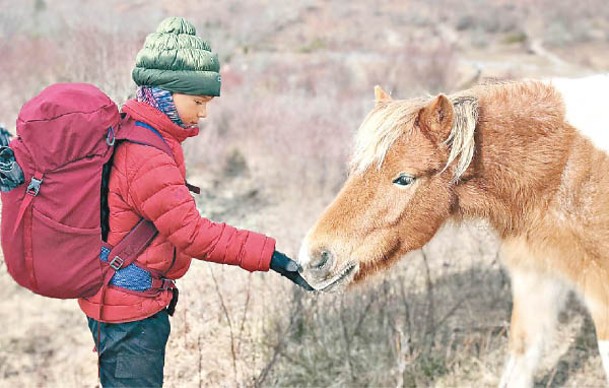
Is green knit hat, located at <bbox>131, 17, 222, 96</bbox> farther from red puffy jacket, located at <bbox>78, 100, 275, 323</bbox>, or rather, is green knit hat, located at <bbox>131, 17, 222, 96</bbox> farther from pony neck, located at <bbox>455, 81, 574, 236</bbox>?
pony neck, located at <bbox>455, 81, 574, 236</bbox>

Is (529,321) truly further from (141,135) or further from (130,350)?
(141,135)

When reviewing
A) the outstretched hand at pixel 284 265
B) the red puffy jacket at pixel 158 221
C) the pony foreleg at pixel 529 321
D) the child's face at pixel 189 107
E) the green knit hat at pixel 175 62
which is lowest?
the pony foreleg at pixel 529 321

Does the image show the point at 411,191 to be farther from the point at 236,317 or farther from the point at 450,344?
the point at 236,317

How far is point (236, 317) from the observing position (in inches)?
179

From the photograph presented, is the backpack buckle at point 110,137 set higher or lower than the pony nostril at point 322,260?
higher

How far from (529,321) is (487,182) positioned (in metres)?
1.31

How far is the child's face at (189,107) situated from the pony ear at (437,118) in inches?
37.7

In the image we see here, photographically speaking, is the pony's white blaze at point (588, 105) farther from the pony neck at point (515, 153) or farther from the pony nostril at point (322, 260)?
the pony nostril at point (322, 260)

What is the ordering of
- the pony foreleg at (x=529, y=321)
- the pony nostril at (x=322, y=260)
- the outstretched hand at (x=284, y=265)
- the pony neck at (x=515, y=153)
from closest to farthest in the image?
1. the outstretched hand at (x=284, y=265)
2. the pony nostril at (x=322, y=260)
3. the pony neck at (x=515, y=153)
4. the pony foreleg at (x=529, y=321)

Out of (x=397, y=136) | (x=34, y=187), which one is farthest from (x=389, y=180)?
(x=34, y=187)

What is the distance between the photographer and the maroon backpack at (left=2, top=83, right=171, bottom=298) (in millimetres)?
2066

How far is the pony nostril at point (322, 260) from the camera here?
2693 millimetres

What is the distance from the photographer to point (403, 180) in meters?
2.83

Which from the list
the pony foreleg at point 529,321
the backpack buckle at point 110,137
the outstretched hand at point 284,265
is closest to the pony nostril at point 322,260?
the outstretched hand at point 284,265
